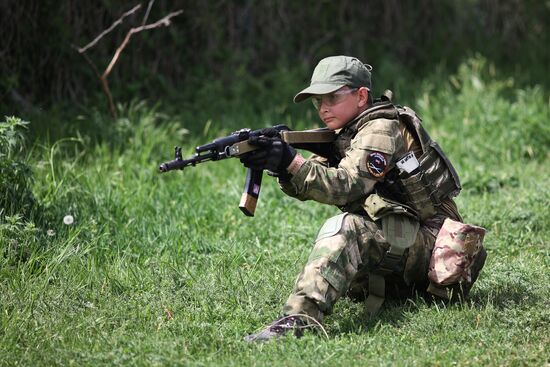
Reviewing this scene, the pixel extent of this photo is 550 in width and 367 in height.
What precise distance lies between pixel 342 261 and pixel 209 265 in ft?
4.66

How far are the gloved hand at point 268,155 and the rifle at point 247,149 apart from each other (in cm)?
3

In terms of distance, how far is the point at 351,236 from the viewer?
14.6 ft

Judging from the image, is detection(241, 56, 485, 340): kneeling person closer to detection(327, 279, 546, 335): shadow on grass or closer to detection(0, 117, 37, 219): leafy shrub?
detection(327, 279, 546, 335): shadow on grass

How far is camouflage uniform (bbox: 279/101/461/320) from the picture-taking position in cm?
437

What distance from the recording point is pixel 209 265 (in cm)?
561

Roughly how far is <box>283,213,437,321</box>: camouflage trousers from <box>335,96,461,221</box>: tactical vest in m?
0.18

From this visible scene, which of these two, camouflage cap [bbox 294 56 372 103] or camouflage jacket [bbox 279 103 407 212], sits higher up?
camouflage cap [bbox 294 56 372 103]

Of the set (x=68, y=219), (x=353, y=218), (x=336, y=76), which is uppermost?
(x=336, y=76)

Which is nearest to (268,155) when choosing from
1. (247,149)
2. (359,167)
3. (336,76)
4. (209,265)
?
(247,149)

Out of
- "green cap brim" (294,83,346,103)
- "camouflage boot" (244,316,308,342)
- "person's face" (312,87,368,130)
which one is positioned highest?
"green cap brim" (294,83,346,103)

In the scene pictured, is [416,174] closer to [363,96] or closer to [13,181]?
[363,96]

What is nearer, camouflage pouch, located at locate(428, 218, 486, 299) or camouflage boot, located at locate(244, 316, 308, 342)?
camouflage boot, located at locate(244, 316, 308, 342)

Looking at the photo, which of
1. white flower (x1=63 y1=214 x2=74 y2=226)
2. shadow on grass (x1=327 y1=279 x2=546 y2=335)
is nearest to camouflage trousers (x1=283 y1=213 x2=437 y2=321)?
shadow on grass (x1=327 y1=279 x2=546 y2=335)

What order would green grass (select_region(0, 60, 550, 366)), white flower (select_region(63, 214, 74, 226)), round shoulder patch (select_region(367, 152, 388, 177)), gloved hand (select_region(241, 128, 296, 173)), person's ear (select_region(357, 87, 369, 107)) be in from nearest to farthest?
green grass (select_region(0, 60, 550, 366)) < gloved hand (select_region(241, 128, 296, 173)) < round shoulder patch (select_region(367, 152, 388, 177)) < person's ear (select_region(357, 87, 369, 107)) < white flower (select_region(63, 214, 74, 226))
